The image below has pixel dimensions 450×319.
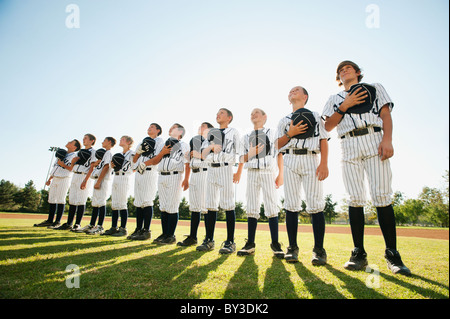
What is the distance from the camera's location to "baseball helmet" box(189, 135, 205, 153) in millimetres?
4457

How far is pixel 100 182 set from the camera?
6.01 m

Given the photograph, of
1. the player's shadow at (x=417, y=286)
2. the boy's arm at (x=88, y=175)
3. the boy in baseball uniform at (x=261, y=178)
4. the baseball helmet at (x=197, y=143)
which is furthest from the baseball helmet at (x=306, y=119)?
the boy's arm at (x=88, y=175)

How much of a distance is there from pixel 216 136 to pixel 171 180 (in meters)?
1.50

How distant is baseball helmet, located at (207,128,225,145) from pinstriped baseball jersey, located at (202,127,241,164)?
0.07m

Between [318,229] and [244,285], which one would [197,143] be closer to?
[318,229]

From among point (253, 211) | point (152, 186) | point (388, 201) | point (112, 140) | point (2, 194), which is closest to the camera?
point (388, 201)

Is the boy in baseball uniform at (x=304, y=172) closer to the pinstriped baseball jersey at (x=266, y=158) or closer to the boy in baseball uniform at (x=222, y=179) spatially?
the pinstriped baseball jersey at (x=266, y=158)

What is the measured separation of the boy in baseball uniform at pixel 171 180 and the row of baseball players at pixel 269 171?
0.07ft

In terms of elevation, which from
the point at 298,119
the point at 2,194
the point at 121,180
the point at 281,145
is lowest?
the point at 2,194

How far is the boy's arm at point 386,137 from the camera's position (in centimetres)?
234

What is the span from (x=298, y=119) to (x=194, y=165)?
2226mm

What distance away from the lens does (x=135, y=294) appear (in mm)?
1610
